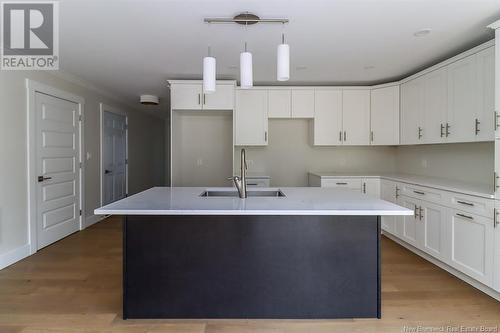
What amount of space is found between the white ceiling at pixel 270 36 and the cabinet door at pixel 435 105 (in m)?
0.23

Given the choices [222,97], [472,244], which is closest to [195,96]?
[222,97]

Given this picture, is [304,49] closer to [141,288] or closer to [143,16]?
[143,16]

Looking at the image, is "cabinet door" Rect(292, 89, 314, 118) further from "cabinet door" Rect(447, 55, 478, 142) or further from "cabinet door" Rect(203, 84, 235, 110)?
"cabinet door" Rect(447, 55, 478, 142)

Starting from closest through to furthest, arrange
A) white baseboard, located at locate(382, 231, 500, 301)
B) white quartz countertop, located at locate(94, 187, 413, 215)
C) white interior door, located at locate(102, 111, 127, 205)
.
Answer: white quartz countertop, located at locate(94, 187, 413, 215), white baseboard, located at locate(382, 231, 500, 301), white interior door, located at locate(102, 111, 127, 205)

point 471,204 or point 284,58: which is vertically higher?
point 284,58

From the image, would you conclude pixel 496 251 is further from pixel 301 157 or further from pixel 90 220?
pixel 90 220

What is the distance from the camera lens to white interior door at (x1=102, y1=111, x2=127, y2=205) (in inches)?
215

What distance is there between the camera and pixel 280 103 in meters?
4.64

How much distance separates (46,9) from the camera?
231 cm

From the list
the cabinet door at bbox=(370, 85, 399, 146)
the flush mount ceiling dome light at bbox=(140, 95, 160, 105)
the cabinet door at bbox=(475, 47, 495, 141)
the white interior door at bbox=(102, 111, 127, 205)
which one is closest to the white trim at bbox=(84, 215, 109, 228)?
the white interior door at bbox=(102, 111, 127, 205)

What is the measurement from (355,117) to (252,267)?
3338 millimetres

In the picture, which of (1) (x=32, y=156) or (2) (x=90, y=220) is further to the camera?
(2) (x=90, y=220)

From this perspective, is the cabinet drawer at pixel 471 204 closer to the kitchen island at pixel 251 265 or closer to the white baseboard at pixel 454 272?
the white baseboard at pixel 454 272

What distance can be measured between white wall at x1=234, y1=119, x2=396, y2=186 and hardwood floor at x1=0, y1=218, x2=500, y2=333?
191cm
